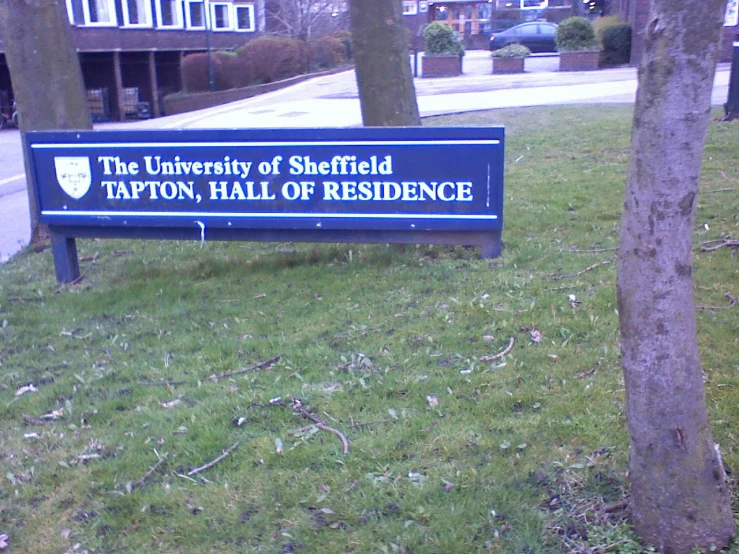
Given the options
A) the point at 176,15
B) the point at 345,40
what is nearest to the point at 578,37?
the point at 345,40

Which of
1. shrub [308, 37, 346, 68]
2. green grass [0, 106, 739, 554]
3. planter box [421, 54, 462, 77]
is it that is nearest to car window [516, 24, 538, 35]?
shrub [308, 37, 346, 68]

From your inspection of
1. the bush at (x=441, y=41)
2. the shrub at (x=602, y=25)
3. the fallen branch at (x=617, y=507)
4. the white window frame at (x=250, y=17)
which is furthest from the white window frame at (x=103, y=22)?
the fallen branch at (x=617, y=507)

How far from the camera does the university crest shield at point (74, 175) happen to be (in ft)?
22.5

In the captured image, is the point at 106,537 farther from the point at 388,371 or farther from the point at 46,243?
the point at 46,243

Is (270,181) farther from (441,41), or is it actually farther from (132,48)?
(132,48)

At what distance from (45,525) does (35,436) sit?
89 cm

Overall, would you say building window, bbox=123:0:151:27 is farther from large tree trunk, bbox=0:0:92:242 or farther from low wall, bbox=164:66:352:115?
large tree trunk, bbox=0:0:92:242

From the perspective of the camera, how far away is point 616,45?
95.8 feet

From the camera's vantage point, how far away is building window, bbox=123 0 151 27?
115 ft

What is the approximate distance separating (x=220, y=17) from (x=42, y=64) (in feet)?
124

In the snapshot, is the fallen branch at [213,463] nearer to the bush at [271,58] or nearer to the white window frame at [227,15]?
the bush at [271,58]

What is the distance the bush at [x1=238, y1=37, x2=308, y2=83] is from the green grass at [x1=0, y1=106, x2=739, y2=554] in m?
29.2

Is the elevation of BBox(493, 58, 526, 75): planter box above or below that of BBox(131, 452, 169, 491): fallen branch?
above

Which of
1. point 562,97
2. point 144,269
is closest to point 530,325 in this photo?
point 144,269
